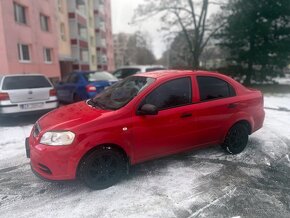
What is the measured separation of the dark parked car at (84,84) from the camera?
9180mm

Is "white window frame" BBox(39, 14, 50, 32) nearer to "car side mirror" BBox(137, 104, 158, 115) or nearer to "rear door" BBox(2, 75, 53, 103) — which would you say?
"rear door" BBox(2, 75, 53, 103)

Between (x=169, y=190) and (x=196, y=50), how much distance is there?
21.4 metres

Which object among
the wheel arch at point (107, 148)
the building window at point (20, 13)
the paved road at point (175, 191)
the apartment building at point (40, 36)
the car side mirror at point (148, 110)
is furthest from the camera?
the building window at point (20, 13)

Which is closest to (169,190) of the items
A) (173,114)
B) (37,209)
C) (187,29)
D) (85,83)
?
(173,114)

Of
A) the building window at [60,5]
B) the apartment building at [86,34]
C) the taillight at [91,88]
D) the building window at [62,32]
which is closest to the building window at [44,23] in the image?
the building window at [62,32]

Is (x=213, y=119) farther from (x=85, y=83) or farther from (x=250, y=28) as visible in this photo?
(x=250, y=28)

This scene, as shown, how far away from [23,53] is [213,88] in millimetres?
14971

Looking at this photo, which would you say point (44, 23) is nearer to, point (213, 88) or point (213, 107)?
point (213, 88)

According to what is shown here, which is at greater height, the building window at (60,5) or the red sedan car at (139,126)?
the building window at (60,5)

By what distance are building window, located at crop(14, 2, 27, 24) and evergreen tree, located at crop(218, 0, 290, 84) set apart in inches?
573

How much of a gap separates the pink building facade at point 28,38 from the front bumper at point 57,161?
1231 centimetres

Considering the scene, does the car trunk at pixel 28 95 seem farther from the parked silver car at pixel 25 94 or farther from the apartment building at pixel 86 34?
the apartment building at pixel 86 34

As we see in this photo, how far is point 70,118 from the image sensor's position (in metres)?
3.62

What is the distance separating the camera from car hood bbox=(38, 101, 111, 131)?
3.41 metres
